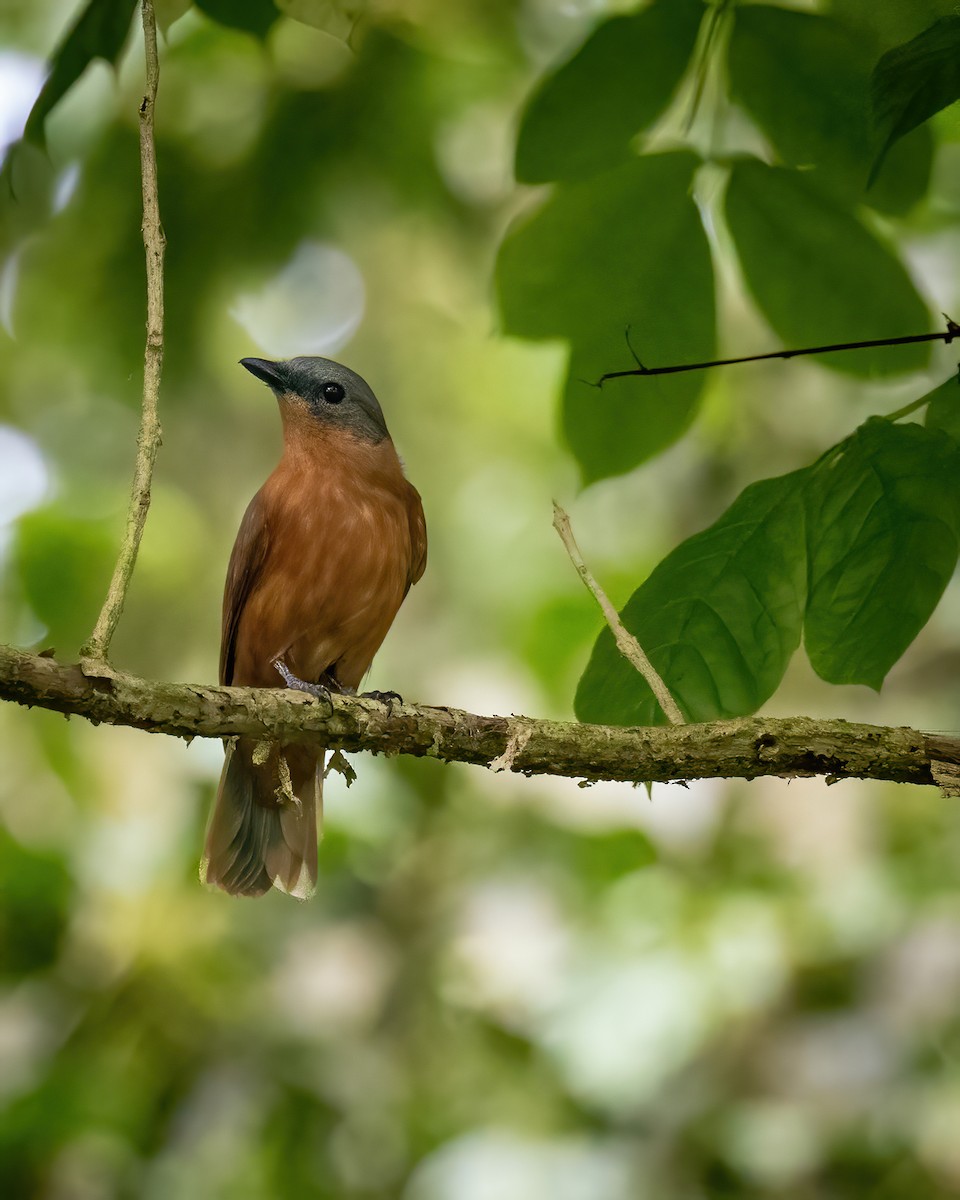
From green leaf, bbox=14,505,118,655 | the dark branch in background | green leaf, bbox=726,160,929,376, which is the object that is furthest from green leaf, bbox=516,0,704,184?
green leaf, bbox=14,505,118,655

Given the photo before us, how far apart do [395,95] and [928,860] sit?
3.87 m

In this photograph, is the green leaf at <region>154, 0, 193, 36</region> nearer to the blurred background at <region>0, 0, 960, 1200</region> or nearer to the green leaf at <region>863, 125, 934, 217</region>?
the blurred background at <region>0, 0, 960, 1200</region>

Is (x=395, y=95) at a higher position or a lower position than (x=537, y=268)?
higher

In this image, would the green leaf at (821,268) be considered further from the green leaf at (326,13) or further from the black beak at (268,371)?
Result: the black beak at (268,371)

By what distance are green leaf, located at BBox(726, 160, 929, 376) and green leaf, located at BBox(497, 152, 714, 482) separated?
0.14 meters

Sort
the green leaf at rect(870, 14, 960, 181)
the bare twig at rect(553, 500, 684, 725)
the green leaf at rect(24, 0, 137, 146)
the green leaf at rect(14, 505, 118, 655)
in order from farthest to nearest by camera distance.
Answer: the green leaf at rect(14, 505, 118, 655)
the green leaf at rect(24, 0, 137, 146)
the bare twig at rect(553, 500, 684, 725)
the green leaf at rect(870, 14, 960, 181)

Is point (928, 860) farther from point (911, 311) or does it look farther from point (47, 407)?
point (47, 407)

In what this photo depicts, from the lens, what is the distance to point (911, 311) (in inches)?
83.5

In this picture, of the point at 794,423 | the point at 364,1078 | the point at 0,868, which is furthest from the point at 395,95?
the point at 364,1078

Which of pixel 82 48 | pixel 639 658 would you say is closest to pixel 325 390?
pixel 82 48

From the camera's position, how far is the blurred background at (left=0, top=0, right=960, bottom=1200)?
3.52 metres

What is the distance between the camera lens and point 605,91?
2053mm

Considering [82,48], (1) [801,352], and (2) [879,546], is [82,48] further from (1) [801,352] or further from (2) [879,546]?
(2) [879,546]

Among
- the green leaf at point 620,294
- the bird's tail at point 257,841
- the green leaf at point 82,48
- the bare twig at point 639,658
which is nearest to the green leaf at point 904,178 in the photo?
the green leaf at point 620,294
